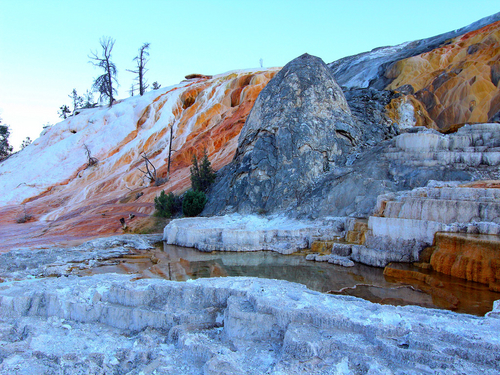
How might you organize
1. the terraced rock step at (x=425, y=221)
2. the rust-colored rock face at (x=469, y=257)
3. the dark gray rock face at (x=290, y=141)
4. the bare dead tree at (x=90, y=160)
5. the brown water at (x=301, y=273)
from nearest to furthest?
1. the brown water at (x=301, y=273)
2. the rust-colored rock face at (x=469, y=257)
3. the terraced rock step at (x=425, y=221)
4. the dark gray rock face at (x=290, y=141)
5. the bare dead tree at (x=90, y=160)

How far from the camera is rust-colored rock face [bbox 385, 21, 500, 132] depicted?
50.3 feet

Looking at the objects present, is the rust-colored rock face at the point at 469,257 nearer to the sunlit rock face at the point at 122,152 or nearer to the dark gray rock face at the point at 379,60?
the sunlit rock face at the point at 122,152

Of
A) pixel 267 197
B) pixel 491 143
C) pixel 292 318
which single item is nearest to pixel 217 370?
pixel 292 318

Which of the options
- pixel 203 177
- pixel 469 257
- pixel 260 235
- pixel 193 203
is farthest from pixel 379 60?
pixel 469 257

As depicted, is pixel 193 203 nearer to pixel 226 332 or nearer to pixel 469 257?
pixel 469 257

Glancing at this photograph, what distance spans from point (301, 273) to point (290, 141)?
23.8 ft

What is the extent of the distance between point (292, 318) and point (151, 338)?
5.78ft

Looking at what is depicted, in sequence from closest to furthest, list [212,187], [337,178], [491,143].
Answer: [491,143]
[337,178]
[212,187]

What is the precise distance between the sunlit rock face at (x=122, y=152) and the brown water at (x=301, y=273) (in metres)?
7.73

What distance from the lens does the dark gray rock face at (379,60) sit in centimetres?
2000

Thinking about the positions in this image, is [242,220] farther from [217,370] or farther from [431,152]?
[217,370]

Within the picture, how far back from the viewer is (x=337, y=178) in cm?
1244

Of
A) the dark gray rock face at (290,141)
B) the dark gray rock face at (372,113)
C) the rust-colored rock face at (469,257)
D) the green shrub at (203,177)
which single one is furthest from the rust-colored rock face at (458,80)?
the green shrub at (203,177)

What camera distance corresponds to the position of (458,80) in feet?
53.7
